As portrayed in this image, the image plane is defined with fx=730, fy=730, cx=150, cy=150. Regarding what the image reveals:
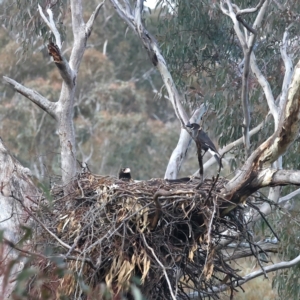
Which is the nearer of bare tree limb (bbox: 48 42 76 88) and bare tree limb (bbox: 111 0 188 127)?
bare tree limb (bbox: 48 42 76 88)

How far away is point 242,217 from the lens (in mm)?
5836

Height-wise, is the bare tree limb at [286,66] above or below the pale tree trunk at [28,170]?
above

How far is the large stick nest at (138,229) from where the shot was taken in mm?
5344

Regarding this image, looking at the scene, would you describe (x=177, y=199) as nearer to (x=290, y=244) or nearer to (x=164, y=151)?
(x=290, y=244)

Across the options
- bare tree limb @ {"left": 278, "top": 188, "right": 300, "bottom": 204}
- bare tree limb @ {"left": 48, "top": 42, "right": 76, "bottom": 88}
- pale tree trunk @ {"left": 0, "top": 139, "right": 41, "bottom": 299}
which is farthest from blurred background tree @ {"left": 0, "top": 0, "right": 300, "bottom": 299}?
pale tree trunk @ {"left": 0, "top": 139, "right": 41, "bottom": 299}

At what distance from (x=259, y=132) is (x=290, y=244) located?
5.57 ft

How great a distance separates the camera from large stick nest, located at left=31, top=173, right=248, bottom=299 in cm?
534

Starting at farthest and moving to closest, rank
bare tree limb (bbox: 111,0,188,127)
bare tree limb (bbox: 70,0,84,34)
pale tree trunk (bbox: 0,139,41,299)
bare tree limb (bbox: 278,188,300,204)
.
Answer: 1. bare tree limb (bbox: 278,188,300,204)
2. bare tree limb (bbox: 111,0,188,127)
3. bare tree limb (bbox: 70,0,84,34)
4. pale tree trunk (bbox: 0,139,41,299)

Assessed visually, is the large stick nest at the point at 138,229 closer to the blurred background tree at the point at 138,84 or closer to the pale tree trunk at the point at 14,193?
the pale tree trunk at the point at 14,193

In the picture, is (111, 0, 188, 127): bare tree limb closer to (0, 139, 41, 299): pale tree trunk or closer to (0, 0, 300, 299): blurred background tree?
(0, 0, 300, 299): blurred background tree

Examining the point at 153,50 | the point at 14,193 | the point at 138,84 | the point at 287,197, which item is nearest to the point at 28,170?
the point at 14,193

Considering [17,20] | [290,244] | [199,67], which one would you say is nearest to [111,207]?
[290,244]

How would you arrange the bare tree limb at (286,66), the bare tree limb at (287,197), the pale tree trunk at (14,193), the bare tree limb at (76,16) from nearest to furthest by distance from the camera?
the pale tree trunk at (14,193) → the bare tree limb at (76,16) → the bare tree limb at (286,66) → the bare tree limb at (287,197)

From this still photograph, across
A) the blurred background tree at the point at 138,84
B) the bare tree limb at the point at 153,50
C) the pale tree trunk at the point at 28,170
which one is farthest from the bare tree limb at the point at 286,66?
the pale tree trunk at the point at 28,170
